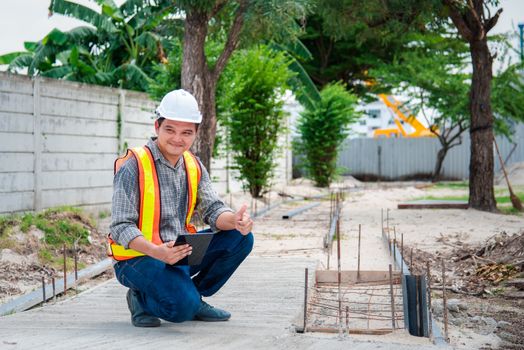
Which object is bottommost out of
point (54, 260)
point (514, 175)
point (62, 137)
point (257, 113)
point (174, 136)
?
point (54, 260)

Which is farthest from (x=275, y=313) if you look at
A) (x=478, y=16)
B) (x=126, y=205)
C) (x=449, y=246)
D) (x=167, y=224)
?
(x=478, y=16)

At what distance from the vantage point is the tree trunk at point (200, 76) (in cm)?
1023

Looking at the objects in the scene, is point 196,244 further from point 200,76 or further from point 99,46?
point 99,46

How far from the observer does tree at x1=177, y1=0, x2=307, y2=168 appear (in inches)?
392

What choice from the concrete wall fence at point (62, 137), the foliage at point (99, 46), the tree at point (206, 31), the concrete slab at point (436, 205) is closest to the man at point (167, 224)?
the concrete wall fence at point (62, 137)

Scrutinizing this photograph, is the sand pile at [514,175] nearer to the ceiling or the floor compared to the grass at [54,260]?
nearer to the ceiling

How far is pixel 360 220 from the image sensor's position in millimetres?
12172

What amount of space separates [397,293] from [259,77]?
974 cm

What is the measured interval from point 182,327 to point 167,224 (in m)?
0.66

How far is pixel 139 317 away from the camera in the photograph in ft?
13.8

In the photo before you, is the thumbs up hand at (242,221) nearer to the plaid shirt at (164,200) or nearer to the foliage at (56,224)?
the plaid shirt at (164,200)

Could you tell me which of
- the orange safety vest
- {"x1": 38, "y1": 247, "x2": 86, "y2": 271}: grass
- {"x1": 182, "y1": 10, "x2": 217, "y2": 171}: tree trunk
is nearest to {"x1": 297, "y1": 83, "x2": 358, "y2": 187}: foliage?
{"x1": 182, "y1": 10, "x2": 217, "y2": 171}: tree trunk

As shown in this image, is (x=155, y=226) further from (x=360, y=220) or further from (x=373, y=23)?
(x=373, y=23)

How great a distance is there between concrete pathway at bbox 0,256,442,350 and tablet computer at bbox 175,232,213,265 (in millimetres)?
435
